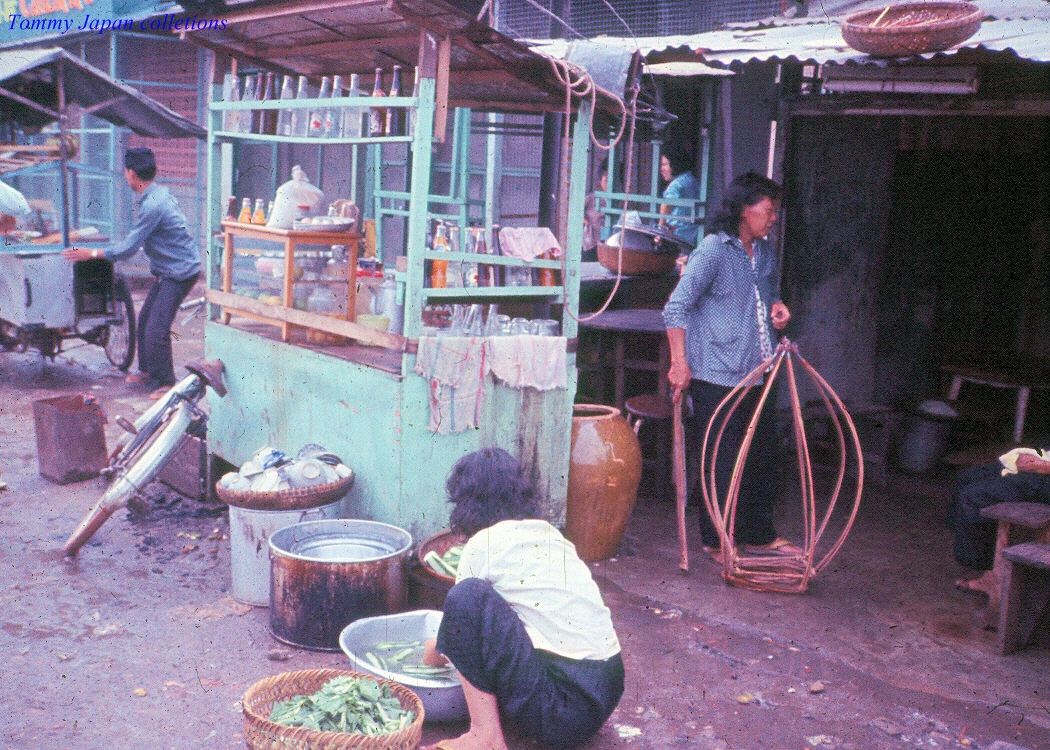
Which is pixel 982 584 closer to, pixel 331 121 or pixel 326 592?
pixel 326 592

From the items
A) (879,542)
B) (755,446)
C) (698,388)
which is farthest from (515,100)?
(879,542)

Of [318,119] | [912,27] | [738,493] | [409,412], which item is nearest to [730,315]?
[738,493]

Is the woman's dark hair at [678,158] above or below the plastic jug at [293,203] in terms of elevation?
above

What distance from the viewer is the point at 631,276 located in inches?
287

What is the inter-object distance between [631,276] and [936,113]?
2240mm

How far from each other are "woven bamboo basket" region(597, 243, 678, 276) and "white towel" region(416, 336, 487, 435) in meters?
2.62

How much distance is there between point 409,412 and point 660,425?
2.27 metres

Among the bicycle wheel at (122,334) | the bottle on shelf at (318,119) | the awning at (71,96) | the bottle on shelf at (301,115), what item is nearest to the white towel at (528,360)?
the bottle on shelf at (318,119)

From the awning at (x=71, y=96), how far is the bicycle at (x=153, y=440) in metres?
4.96

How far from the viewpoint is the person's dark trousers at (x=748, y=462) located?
5391 mm

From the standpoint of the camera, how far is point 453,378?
4746 mm

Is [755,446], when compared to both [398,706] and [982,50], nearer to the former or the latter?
[982,50]

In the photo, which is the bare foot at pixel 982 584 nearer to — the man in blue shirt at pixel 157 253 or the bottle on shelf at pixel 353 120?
the bottle on shelf at pixel 353 120

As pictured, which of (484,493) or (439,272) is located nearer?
(484,493)
